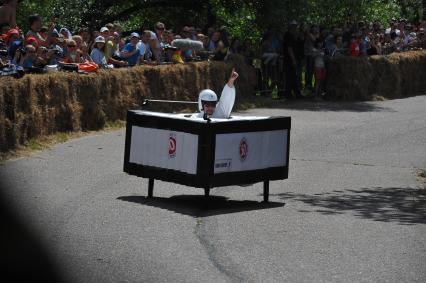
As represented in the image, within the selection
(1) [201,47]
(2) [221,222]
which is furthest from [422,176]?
(1) [201,47]

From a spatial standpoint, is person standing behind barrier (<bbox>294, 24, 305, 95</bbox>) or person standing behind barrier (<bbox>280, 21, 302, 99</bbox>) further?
person standing behind barrier (<bbox>294, 24, 305, 95</bbox>)

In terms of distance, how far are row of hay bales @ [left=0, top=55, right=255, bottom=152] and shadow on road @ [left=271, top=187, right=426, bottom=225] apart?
4.92 meters

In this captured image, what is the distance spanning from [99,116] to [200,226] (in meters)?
9.06

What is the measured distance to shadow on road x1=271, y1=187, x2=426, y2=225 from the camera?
10.5 metres

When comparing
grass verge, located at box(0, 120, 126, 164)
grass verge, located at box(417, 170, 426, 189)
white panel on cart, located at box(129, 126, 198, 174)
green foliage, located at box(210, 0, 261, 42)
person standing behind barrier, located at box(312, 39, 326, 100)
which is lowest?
grass verge, located at box(417, 170, 426, 189)

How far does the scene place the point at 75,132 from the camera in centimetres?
1694

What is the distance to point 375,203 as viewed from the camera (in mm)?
11484

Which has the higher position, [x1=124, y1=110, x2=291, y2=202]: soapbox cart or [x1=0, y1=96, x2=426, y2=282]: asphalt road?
[x1=124, y1=110, x2=291, y2=202]: soapbox cart

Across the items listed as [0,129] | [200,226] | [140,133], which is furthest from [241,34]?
[200,226]

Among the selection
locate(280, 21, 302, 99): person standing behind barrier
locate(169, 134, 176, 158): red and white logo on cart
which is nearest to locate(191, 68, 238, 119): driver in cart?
locate(169, 134, 176, 158): red and white logo on cart

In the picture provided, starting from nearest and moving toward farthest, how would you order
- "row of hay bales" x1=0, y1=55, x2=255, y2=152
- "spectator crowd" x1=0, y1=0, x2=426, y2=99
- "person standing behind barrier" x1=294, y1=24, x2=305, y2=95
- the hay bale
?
"row of hay bales" x1=0, y1=55, x2=255, y2=152 < "spectator crowd" x1=0, y1=0, x2=426, y2=99 < "person standing behind barrier" x1=294, y1=24, x2=305, y2=95 < the hay bale

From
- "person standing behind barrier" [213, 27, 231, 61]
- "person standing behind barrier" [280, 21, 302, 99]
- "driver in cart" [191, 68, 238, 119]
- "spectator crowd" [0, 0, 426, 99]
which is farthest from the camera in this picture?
"person standing behind barrier" [280, 21, 302, 99]

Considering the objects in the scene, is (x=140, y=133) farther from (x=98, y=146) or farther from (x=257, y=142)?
(x=98, y=146)

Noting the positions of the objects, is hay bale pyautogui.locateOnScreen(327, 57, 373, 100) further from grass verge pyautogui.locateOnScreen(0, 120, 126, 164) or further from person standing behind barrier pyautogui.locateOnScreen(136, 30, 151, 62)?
grass verge pyautogui.locateOnScreen(0, 120, 126, 164)
